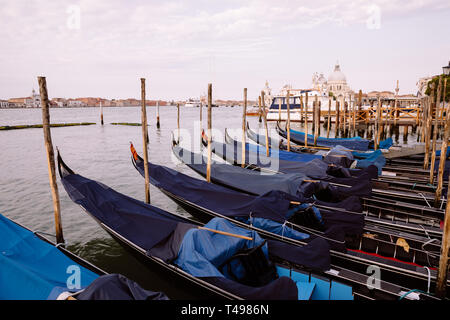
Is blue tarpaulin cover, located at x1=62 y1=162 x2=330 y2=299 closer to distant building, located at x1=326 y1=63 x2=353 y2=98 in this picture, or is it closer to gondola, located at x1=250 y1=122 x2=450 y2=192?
gondola, located at x1=250 y1=122 x2=450 y2=192

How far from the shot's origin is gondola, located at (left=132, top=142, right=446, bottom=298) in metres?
4.04

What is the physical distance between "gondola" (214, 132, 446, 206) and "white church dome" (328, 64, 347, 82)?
82.3m

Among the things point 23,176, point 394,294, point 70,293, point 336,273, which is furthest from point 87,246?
point 23,176

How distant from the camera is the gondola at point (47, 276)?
2691mm

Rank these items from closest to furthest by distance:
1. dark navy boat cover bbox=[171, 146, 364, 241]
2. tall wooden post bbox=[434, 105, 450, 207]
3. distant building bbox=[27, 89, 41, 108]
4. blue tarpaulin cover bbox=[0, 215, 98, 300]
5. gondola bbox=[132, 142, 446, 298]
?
blue tarpaulin cover bbox=[0, 215, 98, 300]
gondola bbox=[132, 142, 446, 298]
dark navy boat cover bbox=[171, 146, 364, 241]
tall wooden post bbox=[434, 105, 450, 207]
distant building bbox=[27, 89, 41, 108]

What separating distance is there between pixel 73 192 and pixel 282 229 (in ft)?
13.5

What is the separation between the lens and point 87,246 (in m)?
6.26

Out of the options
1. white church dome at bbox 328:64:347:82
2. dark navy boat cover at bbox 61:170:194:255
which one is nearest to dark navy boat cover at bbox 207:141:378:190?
dark navy boat cover at bbox 61:170:194:255

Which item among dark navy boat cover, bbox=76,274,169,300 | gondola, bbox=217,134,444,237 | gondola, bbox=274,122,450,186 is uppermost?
dark navy boat cover, bbox=76,274,169,300

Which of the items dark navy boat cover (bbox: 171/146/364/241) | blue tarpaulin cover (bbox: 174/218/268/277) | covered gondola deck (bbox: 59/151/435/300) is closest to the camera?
A: covered gondola deck (bbox: 59/151/435/300)

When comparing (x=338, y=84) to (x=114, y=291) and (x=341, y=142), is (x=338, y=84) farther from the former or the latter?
(x=114, y=291)

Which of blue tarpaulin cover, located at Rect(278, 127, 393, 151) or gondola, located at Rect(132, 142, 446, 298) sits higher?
blue tarpaulin cover, located at Rect(278, 127, 393, 151)

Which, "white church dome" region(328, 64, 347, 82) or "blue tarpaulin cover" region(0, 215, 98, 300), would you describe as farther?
"white church dome" region(328, 64, 347, 82)

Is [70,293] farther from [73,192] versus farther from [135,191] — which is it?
[135,191]
